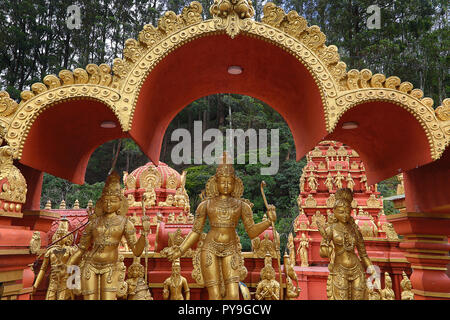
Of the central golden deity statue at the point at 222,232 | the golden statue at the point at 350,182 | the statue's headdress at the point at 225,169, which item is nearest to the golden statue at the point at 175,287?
the central golden deity statue at the point at 222,232

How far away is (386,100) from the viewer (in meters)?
4.56

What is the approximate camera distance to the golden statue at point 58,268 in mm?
4609

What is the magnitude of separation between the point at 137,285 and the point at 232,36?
4101 mm

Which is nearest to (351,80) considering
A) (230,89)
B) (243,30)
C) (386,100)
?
(386,100)

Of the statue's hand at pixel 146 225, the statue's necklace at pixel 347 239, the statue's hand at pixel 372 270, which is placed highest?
the statue's hand at pixel 146 225

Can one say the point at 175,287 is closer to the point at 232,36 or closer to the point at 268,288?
the point at 268,288

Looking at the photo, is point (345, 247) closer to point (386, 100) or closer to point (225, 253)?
point (225, 253)

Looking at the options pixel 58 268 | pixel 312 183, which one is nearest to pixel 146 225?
pixel 58 268

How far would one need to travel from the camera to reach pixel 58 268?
546cm

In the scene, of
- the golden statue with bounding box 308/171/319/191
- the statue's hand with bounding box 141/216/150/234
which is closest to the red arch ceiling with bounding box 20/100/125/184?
the statue's hand with bounding box 141/216/150/234

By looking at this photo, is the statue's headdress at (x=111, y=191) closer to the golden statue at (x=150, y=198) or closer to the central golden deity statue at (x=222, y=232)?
the central golden deity statue at (x=222, y=232)

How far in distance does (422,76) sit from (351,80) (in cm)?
2191

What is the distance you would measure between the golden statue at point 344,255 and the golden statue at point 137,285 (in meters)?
2.83
